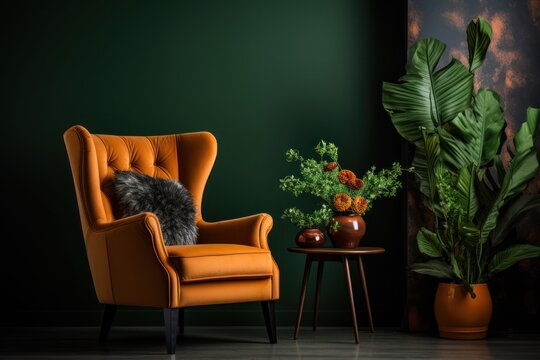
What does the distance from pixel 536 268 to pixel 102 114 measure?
8.97 ft

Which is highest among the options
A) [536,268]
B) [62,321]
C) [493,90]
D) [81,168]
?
[493,90]

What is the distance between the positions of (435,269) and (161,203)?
1508 millimetres

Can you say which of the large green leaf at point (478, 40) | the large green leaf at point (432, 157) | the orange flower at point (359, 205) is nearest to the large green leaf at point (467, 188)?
the large green leaf at point (432, 157)

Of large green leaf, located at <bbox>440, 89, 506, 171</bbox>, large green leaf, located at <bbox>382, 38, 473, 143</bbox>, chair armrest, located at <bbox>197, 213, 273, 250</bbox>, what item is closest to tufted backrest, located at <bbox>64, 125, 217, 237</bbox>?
chair armrest, located at <bbox>197, 213, 273, 250</bbox>

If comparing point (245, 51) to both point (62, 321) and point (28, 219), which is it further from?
point (62, 321)

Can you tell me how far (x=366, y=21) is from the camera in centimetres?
460

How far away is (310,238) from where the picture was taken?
12.7 feet

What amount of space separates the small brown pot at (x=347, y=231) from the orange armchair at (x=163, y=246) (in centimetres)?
Answer: 37

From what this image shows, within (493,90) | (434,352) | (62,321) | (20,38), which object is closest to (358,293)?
(434,352)

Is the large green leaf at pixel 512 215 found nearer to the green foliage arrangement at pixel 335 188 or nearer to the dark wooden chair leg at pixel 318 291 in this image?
the green foliage arrangement at pixel 335 188

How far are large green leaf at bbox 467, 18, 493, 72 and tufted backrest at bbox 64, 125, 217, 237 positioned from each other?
1.51m

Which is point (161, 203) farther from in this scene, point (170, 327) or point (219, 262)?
point (170, 327)

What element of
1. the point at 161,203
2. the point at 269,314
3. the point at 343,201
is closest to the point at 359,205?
the point at 343,201

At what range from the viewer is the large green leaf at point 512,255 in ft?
12.8
